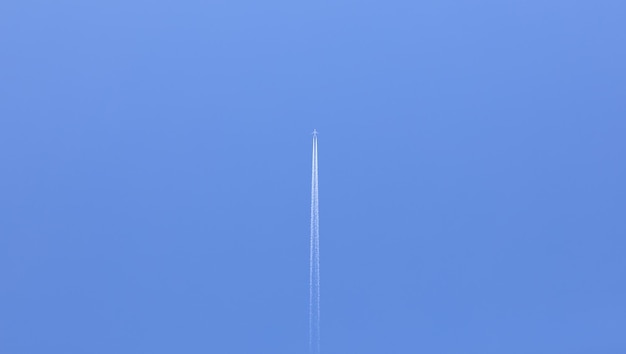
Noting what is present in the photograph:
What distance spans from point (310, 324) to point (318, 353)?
16cm

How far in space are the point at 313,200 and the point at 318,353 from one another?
0.81 metres

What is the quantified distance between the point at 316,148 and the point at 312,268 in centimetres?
64

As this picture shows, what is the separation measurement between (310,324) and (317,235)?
18.6 inches

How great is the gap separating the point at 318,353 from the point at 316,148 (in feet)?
3.57

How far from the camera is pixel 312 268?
109 meters

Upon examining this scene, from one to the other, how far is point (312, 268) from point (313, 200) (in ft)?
1.18

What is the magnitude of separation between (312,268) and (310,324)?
297 mm

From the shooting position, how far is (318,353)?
356ft

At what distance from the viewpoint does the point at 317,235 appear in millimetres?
108625

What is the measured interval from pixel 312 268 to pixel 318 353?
452 millimetres

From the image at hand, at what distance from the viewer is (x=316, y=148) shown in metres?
109

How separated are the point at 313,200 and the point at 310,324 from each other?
658 millimetres

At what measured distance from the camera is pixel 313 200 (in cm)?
10862
